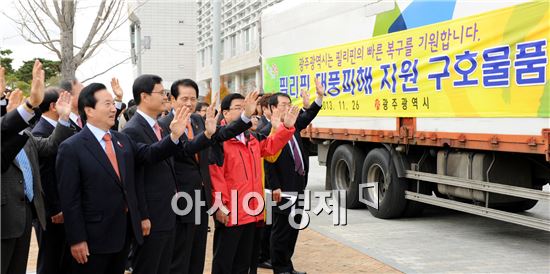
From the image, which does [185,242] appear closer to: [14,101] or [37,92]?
[14,101]

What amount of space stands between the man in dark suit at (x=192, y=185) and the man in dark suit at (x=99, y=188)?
25.6 inches

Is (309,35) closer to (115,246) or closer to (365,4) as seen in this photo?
(365,4)

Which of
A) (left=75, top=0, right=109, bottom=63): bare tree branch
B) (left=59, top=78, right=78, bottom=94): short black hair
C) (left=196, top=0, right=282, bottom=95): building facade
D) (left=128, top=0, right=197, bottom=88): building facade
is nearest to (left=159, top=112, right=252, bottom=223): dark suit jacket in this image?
(left=59, top=78, right=78, bottom=94): short black hair

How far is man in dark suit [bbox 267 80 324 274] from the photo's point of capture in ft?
21.4

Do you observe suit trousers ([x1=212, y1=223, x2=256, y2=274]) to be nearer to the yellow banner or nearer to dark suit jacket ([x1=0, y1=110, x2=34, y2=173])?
dark suit jacket ([x1=0, y1=110, x2=34, y2=173])

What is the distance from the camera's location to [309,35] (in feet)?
38.5

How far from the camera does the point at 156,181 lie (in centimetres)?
467

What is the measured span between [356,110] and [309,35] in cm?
209

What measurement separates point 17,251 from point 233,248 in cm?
178

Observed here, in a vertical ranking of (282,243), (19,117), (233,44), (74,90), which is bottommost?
(282,243)

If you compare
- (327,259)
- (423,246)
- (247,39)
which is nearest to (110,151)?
(327,259)

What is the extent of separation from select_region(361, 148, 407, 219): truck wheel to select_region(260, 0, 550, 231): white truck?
18 millimetres

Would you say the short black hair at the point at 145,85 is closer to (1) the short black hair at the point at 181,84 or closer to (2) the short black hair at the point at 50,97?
(1) the short black hair at the point at 181,84

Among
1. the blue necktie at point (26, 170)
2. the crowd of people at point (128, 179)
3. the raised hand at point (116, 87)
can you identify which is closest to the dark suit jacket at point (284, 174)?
the crowd of people at point (128, 179)
